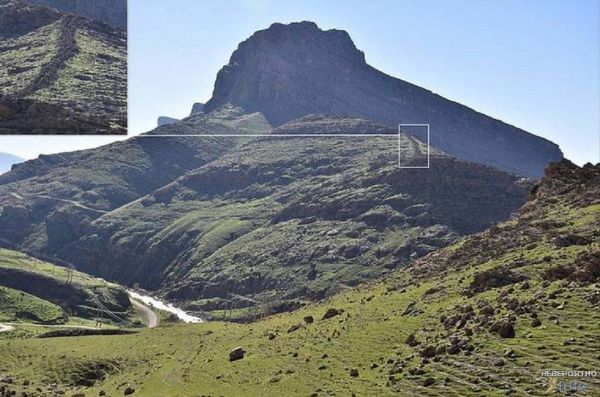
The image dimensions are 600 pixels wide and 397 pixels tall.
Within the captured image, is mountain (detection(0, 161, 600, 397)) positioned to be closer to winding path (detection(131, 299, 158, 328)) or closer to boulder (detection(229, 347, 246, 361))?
boulder (detection(229, 347, 246, 361))

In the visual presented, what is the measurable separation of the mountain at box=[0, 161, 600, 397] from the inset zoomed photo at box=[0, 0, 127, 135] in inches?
673

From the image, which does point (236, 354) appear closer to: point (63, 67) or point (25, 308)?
point (63, 67)

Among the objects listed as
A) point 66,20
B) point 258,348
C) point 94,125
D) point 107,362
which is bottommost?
point 107,362

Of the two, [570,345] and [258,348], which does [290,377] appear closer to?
[258,348]

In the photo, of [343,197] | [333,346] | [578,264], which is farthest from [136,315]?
[578,264]

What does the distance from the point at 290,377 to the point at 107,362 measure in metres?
26.6

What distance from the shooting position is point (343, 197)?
185 meters

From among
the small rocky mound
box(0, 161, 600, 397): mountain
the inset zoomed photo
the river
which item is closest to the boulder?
box(0, 161, 600, 397): mountain

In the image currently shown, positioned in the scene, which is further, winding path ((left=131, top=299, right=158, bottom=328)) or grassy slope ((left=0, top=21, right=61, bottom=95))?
winding path ((left=131, top=299, right=158, bottom=328))

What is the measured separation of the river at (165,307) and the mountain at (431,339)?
7407 cm

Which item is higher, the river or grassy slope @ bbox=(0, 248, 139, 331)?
grassy slope @ bbox=(0, 248, 139, 331)

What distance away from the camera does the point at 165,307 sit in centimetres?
15338

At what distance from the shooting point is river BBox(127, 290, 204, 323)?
5428 inches

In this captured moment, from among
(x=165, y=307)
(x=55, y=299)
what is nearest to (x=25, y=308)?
(x=55, y=299)
